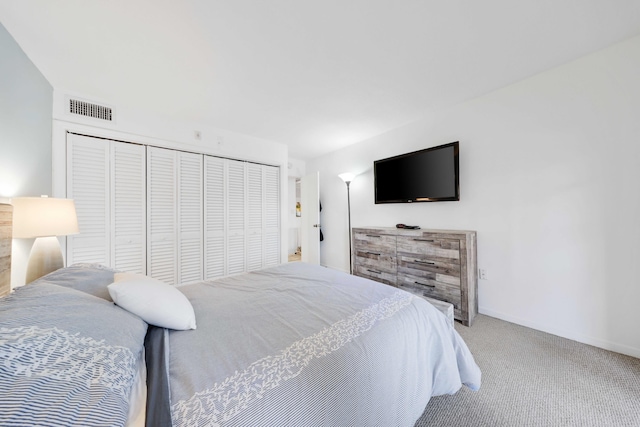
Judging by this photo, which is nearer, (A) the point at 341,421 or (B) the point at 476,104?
(A) the point at 341,421

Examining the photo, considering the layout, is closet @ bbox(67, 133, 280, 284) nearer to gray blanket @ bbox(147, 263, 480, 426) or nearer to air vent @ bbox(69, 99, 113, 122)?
air vent @ bbox(69, 99, 113, 122)

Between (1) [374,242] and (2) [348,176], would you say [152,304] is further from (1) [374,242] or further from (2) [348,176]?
(2) [348,176]

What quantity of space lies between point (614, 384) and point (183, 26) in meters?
3.76

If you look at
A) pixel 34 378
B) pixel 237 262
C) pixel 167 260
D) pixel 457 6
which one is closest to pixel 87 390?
pixel 34 378

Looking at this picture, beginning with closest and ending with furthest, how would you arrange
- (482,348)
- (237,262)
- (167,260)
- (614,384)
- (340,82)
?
(614,384) < (482,348) < (340,82) < (167,260) < (237,262)

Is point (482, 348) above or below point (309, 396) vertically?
below

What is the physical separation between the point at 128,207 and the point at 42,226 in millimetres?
1107

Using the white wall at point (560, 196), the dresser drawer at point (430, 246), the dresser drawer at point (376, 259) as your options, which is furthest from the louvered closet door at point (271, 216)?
the white wall at point (560, 196)

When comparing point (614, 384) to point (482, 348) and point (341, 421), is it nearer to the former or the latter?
point (482, 348)

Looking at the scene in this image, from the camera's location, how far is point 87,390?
1.71ft

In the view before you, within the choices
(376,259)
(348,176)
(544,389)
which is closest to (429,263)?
(376,259)

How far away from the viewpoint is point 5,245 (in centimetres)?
137

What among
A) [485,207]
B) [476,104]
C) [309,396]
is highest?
[476,104]

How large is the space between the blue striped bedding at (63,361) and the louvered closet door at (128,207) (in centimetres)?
210
